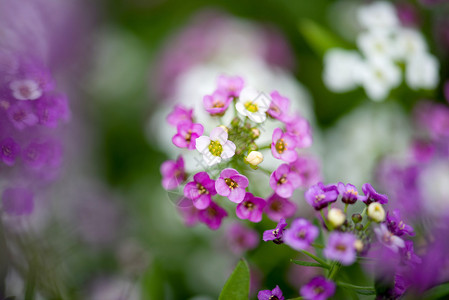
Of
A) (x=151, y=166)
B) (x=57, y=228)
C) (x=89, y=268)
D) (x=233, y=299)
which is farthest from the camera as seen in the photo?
(x=151, y=166)

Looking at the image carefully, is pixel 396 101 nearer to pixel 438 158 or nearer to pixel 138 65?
pixel 438 158

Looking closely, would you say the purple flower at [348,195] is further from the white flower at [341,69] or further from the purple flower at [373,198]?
the white flower at [341,69]

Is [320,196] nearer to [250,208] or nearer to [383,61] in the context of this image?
[250,208]

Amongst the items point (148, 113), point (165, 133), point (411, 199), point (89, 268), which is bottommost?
point (89, 268)

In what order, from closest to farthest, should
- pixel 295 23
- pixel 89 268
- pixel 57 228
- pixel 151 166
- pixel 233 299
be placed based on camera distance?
pixel 233 299 → pixel 57 228 → pixel 89 268 → pixel 151 166 → pixel 295 23

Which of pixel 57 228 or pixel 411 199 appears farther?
pixel 57 228

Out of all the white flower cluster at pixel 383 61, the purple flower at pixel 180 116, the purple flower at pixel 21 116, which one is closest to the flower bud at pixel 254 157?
the purple flower at pixel 180 116

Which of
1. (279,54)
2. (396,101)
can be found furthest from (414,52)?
(279,54)
